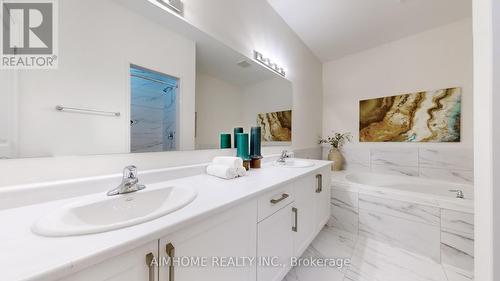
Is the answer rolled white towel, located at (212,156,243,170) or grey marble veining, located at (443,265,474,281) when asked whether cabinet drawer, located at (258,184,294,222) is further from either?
grey marble veining, located at (443,265,474,281)

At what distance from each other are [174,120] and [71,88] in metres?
0.43

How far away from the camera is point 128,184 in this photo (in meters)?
0.71

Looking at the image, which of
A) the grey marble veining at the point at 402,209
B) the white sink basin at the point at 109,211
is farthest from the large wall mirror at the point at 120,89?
the grey marble veining at the point at 402,209

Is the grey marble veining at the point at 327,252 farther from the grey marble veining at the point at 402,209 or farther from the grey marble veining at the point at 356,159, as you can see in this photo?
the grey marble veining at the point at 356,159

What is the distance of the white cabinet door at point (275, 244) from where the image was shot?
84 cm

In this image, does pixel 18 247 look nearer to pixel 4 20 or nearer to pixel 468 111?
pixel 4 20

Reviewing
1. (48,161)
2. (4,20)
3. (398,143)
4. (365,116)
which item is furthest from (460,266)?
(4,20)

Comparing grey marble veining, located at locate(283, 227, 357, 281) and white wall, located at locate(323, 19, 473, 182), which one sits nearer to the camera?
grey marble veining, located at locate(283, 227, 357, 281)

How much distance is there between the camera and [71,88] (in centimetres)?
69

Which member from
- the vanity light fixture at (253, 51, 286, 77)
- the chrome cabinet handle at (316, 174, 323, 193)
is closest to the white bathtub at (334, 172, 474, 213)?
the chrome cabinet handle at (316, 174, 323, 193)

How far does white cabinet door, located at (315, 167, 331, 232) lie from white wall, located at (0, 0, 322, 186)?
679mm

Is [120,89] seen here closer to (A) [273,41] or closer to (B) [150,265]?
(B) [150,265]

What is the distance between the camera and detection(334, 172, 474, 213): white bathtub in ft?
4.55

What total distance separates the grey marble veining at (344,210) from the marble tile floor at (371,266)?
0.16m
